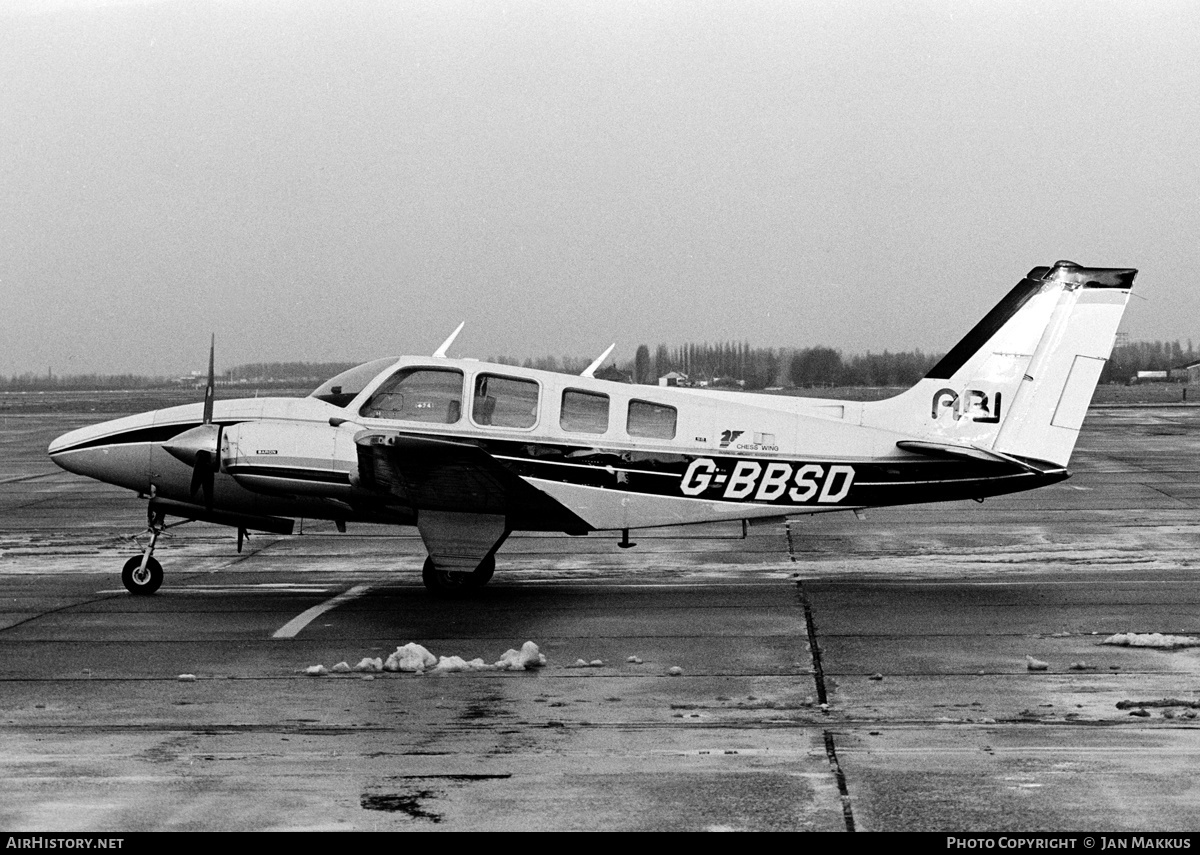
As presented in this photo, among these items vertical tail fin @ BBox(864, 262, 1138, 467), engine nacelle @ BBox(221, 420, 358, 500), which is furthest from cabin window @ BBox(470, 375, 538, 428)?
vertical tail fin @ BBox(864, 262, 1138, 467)

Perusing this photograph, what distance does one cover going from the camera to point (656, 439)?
44.3 feet

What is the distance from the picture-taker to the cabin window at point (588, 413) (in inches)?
531

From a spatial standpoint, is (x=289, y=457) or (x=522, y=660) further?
(x=289, y=457)

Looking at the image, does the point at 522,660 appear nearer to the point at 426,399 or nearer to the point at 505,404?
the point at 505,404

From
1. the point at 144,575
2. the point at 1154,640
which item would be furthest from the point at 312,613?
the point at 1154,640

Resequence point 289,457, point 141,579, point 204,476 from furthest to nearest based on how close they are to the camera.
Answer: point 141,579 < point 204,476 < point 289,457

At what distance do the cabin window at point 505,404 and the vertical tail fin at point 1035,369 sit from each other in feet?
12.1

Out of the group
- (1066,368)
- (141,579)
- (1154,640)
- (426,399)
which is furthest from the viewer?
(141,579)

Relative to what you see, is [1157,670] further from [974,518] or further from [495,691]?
[974,518]

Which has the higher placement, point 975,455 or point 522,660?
point 975,455

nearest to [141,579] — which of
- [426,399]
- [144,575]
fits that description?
[144,575]

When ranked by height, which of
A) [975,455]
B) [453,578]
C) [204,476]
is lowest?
[453,578]

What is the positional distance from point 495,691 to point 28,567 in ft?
29.8

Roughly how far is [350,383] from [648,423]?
3099 millimetres
